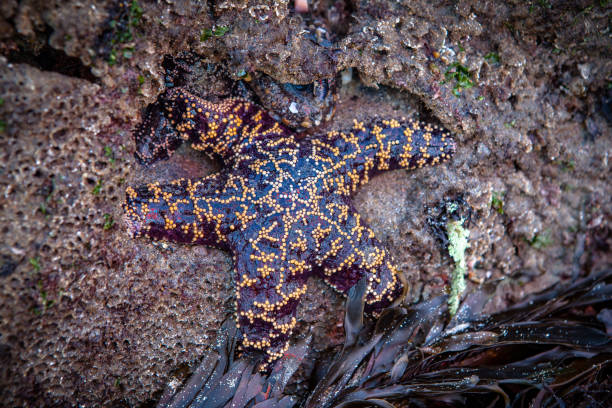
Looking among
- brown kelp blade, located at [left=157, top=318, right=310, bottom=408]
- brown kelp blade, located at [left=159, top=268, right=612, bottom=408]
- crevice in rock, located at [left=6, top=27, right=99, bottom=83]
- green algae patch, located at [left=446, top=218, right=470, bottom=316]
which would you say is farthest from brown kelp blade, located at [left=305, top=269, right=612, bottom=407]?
crevice in rock, located at [left=6, top=27, right=99, bottom=83]

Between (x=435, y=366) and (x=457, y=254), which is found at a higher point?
(x=457, y=254)

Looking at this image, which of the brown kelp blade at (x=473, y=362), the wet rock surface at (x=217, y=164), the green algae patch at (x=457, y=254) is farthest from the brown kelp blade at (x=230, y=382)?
the green algae patch at (x=457, y=254)

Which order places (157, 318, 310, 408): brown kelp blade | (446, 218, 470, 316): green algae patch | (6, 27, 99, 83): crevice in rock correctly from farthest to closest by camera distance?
(446, 218, 470, 316): green algae patch
(157, 318, 310, 408): brown kelp blade
(6, 27, 99, 83): crevice in rock

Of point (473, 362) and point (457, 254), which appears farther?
point (457, 254)

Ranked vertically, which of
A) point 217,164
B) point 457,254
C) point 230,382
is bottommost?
point 230,382

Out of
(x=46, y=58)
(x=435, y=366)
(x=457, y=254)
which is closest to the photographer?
(x=46, y=58)

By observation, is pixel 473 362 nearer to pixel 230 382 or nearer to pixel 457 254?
pixel 457 254

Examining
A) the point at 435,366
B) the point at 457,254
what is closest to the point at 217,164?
the point at 457,254

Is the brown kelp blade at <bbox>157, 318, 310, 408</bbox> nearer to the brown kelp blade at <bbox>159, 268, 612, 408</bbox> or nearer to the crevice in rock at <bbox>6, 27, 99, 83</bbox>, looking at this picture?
the brown kelp blade at <bbox>159, 268, 612, 408</bbox>

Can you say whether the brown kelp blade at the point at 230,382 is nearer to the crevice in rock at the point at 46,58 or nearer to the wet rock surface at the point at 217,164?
the wet rock surface at the point at 217,164

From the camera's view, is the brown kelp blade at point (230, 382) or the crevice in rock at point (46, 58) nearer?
the crevice in rock at point (46, 58)
